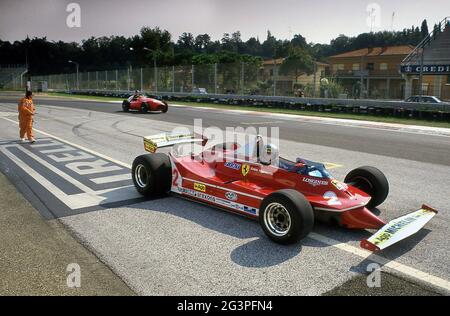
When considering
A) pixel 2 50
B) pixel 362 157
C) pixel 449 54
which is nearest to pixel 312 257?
pixel 362 157

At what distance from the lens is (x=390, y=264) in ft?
14.9

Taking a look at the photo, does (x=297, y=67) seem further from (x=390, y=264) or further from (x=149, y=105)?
(x=390, y=264)

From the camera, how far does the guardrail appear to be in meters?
20.6

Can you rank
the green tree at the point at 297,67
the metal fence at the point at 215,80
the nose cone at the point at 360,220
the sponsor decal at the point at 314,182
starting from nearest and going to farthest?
the nose cone at the point at 360,220
the sponsor decal at the point at 314,182
the green tree at the point at 297,67
the metal fence at the point at 215,80

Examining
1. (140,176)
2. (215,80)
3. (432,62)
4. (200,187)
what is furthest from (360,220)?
(215,80)

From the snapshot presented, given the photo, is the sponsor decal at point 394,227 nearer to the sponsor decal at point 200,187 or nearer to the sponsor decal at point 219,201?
the sponsor decal at point 219,201

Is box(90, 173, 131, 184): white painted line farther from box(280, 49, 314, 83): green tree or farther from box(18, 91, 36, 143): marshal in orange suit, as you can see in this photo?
box(280, 49, 314, 83): green tree

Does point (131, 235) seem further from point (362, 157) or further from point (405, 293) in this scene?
point (362, 157)

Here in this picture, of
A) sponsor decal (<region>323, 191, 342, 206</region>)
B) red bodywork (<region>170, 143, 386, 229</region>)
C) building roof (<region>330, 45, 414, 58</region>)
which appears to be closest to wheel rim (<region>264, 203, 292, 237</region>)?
red bodywork (<region>170, 143, 386, 229</region>)

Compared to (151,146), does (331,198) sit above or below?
below

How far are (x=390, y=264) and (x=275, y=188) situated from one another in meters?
1.80

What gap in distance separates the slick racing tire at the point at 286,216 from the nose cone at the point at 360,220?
1.95ft

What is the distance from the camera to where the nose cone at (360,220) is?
5246 mm

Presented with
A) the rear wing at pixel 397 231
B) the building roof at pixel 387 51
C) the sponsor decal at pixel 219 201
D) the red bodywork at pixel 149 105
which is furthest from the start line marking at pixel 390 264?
the building roof at pixel 387 51
